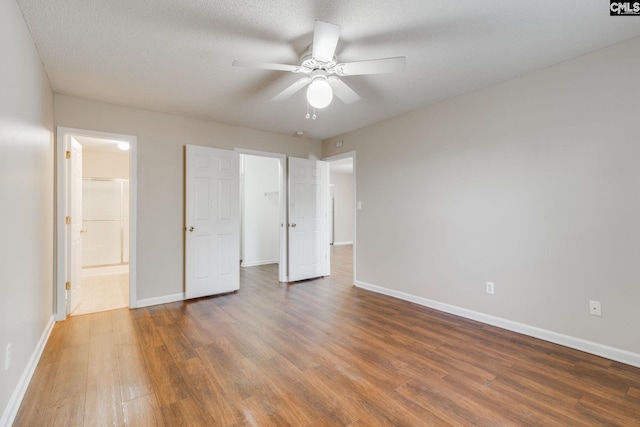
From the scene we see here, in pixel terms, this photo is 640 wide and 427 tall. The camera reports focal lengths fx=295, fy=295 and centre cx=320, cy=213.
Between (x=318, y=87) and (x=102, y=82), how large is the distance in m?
2.30

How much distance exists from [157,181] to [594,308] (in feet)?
15.5

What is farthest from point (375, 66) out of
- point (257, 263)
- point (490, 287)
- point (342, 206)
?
point (342, 206)

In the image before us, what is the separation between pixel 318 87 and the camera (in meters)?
2.26

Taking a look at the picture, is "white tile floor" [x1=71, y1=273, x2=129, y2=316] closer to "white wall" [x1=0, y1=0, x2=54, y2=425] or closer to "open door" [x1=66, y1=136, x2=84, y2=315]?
"open door" [x1=66, y1=136, x2=84, y2=315]

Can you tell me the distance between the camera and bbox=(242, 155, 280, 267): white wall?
6.38 meters

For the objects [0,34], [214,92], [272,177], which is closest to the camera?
[0,34]

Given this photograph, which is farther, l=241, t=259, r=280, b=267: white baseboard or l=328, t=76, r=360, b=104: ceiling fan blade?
l=241, t=259, r=280, b=267: white baseboard

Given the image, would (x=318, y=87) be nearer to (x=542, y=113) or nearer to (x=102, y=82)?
(x=542, y=113)

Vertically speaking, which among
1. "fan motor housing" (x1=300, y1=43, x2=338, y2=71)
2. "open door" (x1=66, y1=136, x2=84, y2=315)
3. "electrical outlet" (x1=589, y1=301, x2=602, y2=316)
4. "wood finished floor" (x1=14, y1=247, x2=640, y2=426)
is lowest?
"wood finished floor" (x1=14, y1=247, x2=640, y2=426)

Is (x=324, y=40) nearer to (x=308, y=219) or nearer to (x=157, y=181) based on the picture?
(x=157, y=181)

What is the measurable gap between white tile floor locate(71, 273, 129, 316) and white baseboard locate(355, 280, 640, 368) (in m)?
3.78

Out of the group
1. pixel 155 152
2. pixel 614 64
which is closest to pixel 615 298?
pixel 614 64

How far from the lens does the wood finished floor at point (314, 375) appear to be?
171cm

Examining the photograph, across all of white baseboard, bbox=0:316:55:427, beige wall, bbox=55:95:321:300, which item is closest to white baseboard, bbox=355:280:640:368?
beige wall, bbox=55:95:321:300
